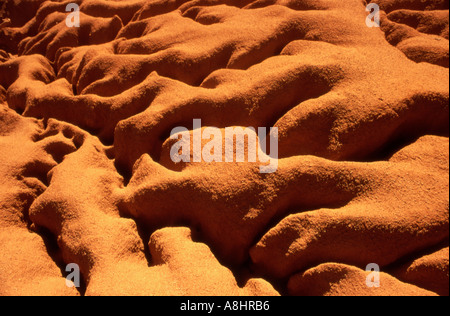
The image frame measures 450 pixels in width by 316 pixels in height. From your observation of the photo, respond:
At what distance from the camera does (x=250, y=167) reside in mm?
983

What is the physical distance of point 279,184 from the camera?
939mm

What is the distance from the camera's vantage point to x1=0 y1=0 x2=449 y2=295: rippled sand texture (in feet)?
2.79

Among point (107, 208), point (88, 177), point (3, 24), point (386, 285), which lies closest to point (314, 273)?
point (386, 285)

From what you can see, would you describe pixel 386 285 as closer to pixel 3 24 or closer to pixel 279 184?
pixel 279 184

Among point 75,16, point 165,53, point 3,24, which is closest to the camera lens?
point 165,53

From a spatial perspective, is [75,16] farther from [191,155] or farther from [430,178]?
[430,178]

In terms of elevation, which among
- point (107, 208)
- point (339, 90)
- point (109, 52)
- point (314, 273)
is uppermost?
point (339, 90)

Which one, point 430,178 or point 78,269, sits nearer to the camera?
point 430,178

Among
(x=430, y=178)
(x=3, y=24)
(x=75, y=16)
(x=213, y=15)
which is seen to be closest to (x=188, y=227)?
(x=430, y=178)

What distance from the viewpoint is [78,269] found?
0.98 meters

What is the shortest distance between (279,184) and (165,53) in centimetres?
85

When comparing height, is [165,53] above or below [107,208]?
above

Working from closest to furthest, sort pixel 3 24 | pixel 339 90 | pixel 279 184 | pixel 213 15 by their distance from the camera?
pixel 279 184
pixel 339 90
pixel 213 15
pixel 3 24

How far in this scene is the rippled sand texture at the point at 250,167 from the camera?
0.85 metres
